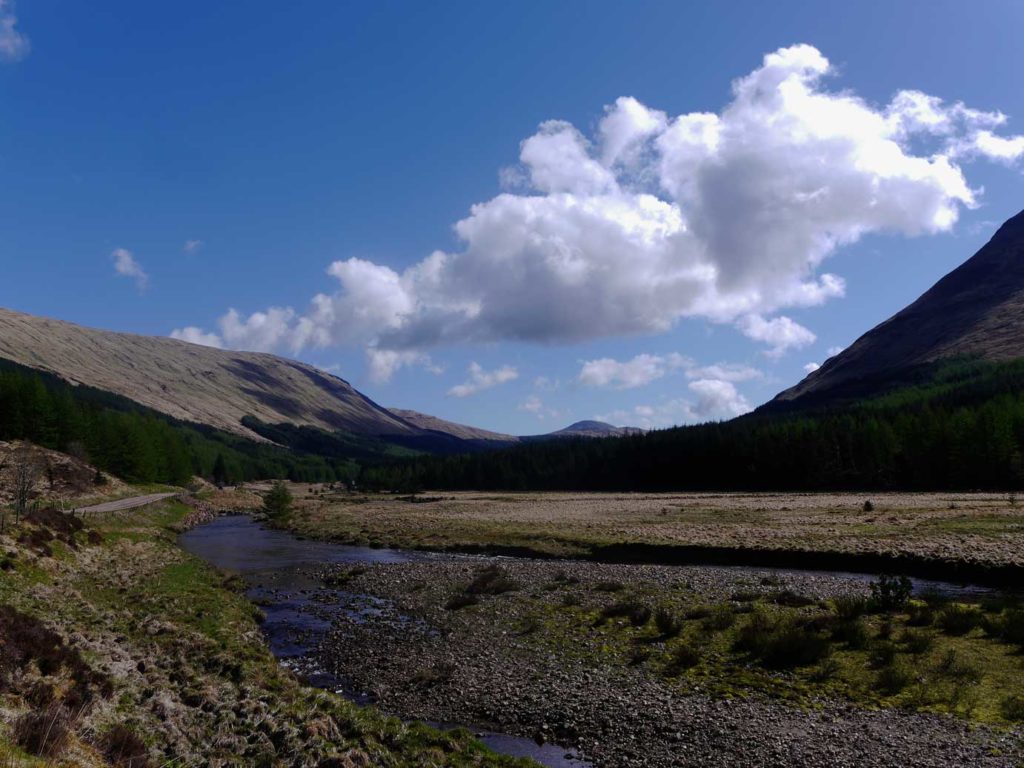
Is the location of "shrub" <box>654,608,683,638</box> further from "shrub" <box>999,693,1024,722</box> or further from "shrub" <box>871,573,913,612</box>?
"shrub" <box>999,693,1024,722</box>

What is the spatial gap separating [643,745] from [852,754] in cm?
522

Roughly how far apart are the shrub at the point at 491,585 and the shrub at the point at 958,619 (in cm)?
2113

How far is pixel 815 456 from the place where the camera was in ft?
435

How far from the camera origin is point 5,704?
12.0m

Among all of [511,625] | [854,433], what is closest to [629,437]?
[854,433]

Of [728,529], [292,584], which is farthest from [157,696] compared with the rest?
[728,529]

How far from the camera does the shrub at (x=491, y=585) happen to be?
36.4m

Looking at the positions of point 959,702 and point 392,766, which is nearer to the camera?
point 392,766

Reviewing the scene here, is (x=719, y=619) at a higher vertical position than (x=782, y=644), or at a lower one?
lower

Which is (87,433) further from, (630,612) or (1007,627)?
(1007,627)

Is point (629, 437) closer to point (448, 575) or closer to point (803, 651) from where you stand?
point (448, 575)

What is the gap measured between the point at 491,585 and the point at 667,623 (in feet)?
43.5

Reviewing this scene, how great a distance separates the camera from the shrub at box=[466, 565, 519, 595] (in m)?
36.4

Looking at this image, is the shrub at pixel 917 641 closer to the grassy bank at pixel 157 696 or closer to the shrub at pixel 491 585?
the grassy bank at pixel 157 696
